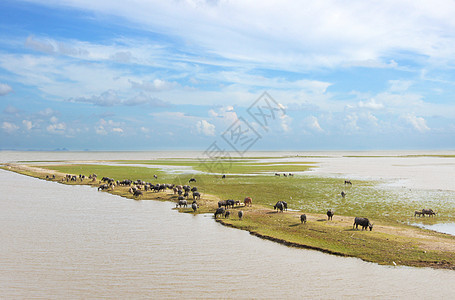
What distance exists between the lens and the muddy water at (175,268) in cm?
1341

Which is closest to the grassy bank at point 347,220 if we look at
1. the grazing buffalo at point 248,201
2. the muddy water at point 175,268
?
the grazing buffalo at point 248,201

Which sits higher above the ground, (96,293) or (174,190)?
(174,190)

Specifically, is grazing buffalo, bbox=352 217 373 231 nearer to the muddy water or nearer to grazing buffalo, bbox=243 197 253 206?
the muddy water

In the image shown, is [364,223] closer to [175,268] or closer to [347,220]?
[347,220]

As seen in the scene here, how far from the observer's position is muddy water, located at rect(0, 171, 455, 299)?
44.0 feet

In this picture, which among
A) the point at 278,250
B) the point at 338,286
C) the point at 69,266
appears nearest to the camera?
the point at 338,286

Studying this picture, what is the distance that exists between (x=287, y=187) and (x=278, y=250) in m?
26.7

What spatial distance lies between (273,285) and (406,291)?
5.46 m

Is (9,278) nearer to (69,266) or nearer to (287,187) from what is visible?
(69,266)

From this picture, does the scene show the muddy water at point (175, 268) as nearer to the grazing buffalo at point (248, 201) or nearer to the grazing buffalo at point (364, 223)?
the grazing buffalo at point (364, 223)

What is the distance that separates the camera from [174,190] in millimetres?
40812

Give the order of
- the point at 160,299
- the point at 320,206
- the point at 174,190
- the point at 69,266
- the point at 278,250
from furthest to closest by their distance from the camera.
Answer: the point at 174,190
the point at 320,206
the point at 278,250
the point at 69,266
the point at 160,299

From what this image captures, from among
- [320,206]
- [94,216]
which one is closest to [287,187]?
[320,206]

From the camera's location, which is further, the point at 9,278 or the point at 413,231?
the point at 413,231
